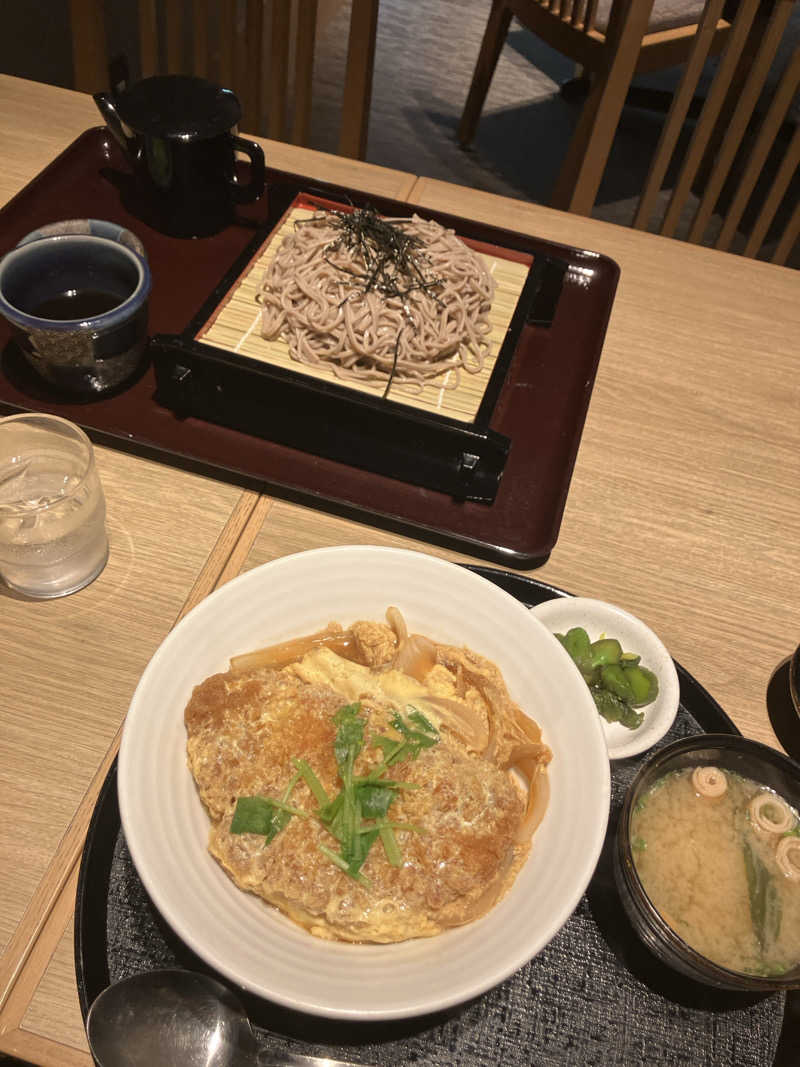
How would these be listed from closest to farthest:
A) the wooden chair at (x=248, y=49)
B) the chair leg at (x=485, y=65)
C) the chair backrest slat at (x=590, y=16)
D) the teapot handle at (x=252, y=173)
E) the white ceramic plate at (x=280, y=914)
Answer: the white ceramic plate at (x=280, y=914), the teapot handle at (x=252, y=173), the wooden chair at (x=248, y=49), the chair backrest slat at (x=590, y=16), the chair leg at (x=485, y=65)

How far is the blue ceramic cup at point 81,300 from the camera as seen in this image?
1495 millimetres

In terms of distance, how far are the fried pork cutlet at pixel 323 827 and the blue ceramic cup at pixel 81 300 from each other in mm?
752

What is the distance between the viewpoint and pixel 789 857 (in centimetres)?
114

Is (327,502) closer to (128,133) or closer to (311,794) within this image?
(311,794)

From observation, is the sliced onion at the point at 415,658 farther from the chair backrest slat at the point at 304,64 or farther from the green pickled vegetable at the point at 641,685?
the chair backrest slat at the point at 304,64

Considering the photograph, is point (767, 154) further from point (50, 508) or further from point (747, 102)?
point (50, 508)

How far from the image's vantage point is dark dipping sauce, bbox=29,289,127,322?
1.57 metres

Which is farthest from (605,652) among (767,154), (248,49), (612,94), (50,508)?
(248,49)

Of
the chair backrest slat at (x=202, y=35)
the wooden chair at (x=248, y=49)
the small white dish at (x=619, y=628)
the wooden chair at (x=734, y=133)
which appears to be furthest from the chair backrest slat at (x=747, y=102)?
the small white dish at (x=619, y=628)

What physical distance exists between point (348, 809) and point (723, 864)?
54 cm

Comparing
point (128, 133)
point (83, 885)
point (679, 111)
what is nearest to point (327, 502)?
point (83, 885)

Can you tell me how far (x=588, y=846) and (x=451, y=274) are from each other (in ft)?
4.05

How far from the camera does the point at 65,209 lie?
6.59 feet

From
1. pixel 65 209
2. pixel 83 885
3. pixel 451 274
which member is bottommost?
pixel 83 885
